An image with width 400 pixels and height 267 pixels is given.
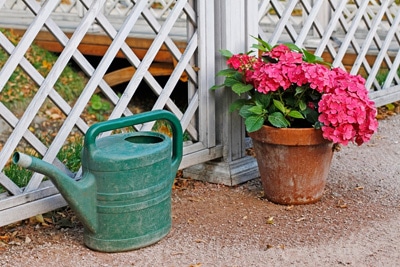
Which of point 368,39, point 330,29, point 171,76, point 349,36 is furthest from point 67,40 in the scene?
point 368,39

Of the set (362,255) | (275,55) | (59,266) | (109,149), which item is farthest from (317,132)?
(59,266)

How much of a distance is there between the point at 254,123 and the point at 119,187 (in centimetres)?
78

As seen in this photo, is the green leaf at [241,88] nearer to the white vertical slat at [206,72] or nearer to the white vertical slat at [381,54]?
the white vertical slat at [206,72]

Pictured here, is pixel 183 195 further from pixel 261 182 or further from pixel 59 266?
pixel 59 266

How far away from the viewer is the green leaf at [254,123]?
3.49 m

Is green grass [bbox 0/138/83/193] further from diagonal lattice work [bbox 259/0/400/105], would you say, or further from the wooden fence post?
diagonal lattice work [bbox 259/0/400/105]

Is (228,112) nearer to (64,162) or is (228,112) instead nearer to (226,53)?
(226,53)

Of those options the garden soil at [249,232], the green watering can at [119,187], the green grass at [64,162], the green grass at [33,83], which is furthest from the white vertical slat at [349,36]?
the green grass at [33,83]

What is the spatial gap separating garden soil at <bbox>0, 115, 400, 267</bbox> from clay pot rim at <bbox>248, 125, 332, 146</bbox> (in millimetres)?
314

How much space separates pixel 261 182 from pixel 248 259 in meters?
0.96

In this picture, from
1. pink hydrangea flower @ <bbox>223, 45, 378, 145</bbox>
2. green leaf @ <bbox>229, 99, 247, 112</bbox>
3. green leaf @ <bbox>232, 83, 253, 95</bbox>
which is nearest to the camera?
pink hydrangea flower @ <bbox>223, 45, 378, 145</bbox>

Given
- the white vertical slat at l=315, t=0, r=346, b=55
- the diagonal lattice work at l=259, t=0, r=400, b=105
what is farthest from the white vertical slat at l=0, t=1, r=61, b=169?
the white vertical slat at l=315, t=0, r=346, b=55

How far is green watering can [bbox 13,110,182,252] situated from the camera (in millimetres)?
2979

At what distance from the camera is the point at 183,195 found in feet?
12.7
